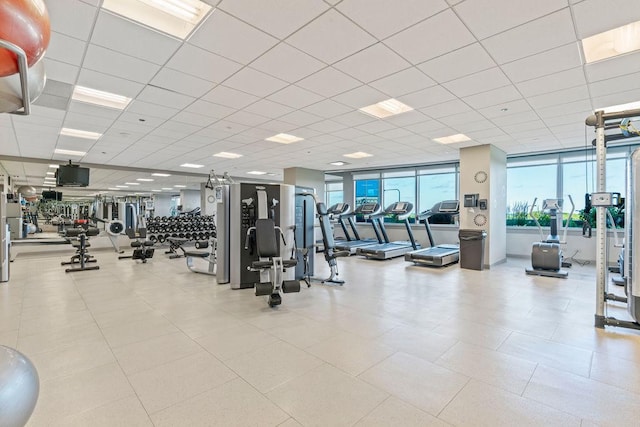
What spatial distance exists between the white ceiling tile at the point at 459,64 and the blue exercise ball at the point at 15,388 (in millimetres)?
3804

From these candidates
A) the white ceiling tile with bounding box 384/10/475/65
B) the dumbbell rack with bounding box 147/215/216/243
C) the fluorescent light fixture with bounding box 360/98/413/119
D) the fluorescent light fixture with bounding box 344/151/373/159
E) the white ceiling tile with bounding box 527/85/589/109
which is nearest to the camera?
the white ceiling tile with bounding box 384/10/475/65

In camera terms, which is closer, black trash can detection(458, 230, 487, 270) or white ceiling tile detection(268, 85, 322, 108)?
white ceiling tile detection(268, 85, 322, 108)

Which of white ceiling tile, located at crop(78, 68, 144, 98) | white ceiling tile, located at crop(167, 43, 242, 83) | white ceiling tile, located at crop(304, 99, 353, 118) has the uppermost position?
white ceiling tile, located at crop(304, 99, 353, 118)

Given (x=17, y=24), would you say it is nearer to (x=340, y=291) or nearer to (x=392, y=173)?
(x=340, y=291)

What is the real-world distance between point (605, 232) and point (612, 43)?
6.46 ft

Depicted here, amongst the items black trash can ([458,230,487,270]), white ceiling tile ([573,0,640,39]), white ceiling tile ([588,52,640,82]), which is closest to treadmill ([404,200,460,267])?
black trash can ([458,230,487,270])

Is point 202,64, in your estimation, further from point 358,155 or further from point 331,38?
point 358,155

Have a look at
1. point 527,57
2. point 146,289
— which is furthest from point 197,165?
point 527,57

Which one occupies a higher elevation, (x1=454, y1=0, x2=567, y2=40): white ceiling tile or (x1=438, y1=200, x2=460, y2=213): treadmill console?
(x1=454, y1=0, x2=567, y2=40): white ceiling tile

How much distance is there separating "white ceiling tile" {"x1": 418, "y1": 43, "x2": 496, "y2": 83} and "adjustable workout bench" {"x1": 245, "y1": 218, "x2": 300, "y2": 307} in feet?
9.86

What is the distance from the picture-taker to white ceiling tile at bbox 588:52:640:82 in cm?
320

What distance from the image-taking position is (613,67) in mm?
3383

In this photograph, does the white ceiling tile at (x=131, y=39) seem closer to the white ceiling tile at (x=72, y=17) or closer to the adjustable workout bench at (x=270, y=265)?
the white ceiling tile at (x=72, y=17)

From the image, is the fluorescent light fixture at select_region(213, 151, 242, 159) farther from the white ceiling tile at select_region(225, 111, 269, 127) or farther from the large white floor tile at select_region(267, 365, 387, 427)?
the large white floor tile at select_region(267, 365, 387, 427)
